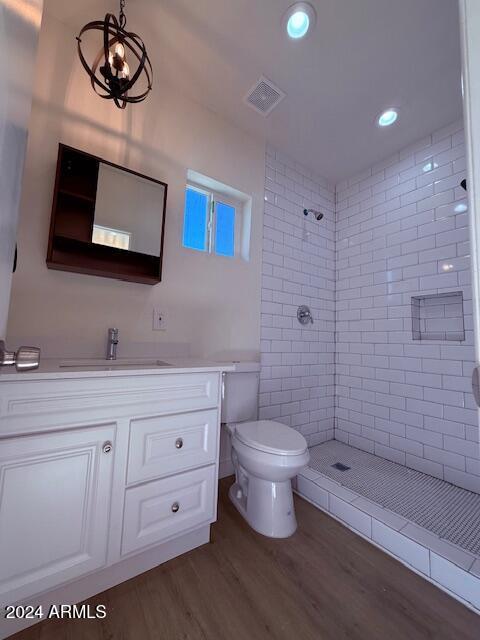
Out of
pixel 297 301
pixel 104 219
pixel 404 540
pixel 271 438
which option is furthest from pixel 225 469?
pixel 104 219

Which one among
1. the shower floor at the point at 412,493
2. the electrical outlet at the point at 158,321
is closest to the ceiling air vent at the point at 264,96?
the electrical outlet at the point at 158,321

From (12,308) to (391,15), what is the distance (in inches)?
94.6

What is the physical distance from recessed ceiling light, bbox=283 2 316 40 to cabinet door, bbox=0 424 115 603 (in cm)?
216

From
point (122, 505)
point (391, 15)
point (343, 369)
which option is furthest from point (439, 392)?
point (391, 15)

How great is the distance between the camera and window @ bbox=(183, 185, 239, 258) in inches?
78.1

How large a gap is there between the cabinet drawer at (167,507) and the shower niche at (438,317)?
1924 millimetres

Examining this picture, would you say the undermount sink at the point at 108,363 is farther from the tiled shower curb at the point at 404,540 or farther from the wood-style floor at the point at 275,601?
the tiled shower curb at the point at 404,540

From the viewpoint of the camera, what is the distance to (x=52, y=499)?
92 centimetres

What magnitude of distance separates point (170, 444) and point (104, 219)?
46.8 inches

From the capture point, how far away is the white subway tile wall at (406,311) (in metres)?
1.90

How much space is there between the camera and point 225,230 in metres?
2.15

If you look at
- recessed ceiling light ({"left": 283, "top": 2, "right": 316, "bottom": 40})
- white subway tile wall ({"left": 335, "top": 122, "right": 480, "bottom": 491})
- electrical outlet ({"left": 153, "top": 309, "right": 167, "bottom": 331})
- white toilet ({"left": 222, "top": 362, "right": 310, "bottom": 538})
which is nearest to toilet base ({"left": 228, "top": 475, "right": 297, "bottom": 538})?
white toilet ({"left": 222, "top": 362, "right": 310, "bottom": 538})

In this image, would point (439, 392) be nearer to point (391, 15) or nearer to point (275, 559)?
point (275, 559)

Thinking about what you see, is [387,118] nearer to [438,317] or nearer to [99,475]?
[438,317]
